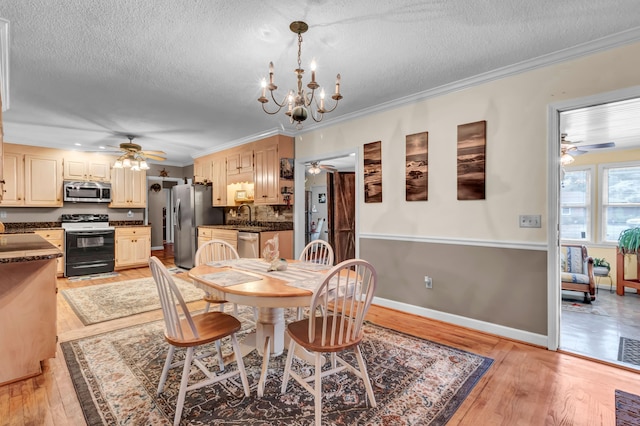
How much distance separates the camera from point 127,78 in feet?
9.65

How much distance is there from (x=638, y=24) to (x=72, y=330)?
17.4 feet

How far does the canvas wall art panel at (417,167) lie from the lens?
3.35 m

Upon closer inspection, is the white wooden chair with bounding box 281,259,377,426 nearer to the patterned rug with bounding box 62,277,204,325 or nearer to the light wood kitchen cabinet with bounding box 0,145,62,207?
the patterned rug with bounding box 62,277,204,325

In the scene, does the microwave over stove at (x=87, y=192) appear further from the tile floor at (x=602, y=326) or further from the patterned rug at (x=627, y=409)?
the patterned rug at (x=627, y=409)

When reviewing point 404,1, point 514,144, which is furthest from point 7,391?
point 514,144

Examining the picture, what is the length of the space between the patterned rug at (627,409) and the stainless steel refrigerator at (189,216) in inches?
229

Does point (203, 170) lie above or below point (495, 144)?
above

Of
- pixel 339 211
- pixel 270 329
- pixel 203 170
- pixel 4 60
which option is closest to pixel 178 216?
pixel 203 170

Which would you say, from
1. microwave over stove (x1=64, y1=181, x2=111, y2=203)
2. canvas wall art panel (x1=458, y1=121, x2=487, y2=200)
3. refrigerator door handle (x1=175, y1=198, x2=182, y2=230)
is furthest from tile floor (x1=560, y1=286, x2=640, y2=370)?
microwave over stove (x1=64, y1=181, x2=111, y2=203)

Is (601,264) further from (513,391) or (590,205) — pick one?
(513,391)

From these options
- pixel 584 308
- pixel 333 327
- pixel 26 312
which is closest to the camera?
pixel 333 327

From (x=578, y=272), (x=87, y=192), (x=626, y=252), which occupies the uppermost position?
(x=87, y=192)

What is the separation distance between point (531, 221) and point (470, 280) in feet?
2.55

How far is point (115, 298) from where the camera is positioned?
13.4ft
